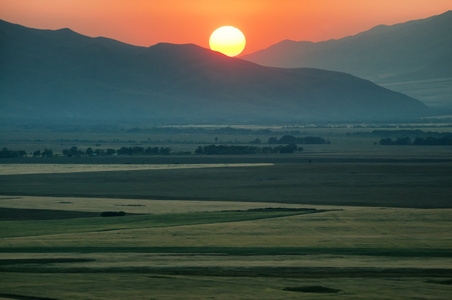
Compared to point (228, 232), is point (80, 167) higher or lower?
higher

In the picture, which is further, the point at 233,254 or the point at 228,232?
the point at 228,232

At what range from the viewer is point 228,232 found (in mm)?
51219

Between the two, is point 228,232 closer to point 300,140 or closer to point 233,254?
point 233,254

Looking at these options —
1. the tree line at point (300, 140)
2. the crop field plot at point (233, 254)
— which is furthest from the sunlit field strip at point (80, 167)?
the tree line at point (300, 140)

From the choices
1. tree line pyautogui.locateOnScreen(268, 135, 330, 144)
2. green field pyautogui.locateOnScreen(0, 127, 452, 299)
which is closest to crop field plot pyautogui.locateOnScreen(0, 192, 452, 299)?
green field pyautogui.locateOnScreen(0, 127, 452, 299)

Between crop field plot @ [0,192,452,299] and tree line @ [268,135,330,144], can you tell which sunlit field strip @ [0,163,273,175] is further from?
tree line @ [268,135,330,144]

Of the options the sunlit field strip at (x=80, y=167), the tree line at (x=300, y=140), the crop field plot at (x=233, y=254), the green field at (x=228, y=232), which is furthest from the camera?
the tree line at (x=300, y=140)

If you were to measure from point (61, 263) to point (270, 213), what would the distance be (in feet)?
73.6

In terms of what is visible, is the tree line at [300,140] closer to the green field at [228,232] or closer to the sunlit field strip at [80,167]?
the sunlit field strip at [80,167]

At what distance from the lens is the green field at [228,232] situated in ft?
115

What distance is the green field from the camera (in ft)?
115

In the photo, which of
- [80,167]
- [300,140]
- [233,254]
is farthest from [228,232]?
[300,140]

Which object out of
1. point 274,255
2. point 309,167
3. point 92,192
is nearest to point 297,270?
point 274,255

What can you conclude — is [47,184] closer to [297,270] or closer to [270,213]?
[270,213]
